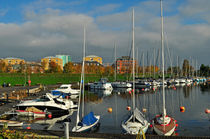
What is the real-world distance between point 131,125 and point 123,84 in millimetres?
Answer: 58368

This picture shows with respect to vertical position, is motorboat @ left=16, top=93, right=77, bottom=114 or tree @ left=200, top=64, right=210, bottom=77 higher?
tree @ left=200, top=64, right=210, bottom=77

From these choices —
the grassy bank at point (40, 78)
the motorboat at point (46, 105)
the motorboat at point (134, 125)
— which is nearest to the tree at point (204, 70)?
the grassy bank at point (40, 78)

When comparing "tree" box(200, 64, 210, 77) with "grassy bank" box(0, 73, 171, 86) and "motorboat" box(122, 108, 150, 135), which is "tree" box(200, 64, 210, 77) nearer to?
"grassy bank" box(0, 73, 171, 86)

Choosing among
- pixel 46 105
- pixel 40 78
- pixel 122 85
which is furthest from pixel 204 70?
pixel 46 105

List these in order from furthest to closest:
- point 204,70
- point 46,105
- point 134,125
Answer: point 204,70 → point 46,105 → point 134,125

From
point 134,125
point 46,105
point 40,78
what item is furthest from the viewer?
point 40,78

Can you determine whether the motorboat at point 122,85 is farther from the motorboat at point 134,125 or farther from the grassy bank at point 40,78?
the motorboat at point 134,125

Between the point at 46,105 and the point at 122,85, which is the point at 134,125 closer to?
the point at 46,105

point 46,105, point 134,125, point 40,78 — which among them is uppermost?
point 40,78

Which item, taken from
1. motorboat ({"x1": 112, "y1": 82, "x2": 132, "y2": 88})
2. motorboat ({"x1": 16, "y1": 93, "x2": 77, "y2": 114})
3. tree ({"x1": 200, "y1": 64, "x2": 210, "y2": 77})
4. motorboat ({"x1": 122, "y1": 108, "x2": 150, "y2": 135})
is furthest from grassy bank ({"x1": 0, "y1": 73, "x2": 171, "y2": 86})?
tree ({"x1": 200, "y1": 64, "x2": 210, "y2": 77})

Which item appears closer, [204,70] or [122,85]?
[122,85]

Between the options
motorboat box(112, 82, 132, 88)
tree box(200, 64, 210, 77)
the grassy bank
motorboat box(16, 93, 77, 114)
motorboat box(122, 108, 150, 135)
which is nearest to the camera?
motorboat box(122, 108, 150, 135)

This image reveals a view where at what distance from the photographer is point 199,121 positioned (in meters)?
26.4

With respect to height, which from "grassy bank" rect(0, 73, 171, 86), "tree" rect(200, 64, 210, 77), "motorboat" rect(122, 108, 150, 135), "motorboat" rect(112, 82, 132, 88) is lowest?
"motorboat" rect(122, 108, 150, 135)
